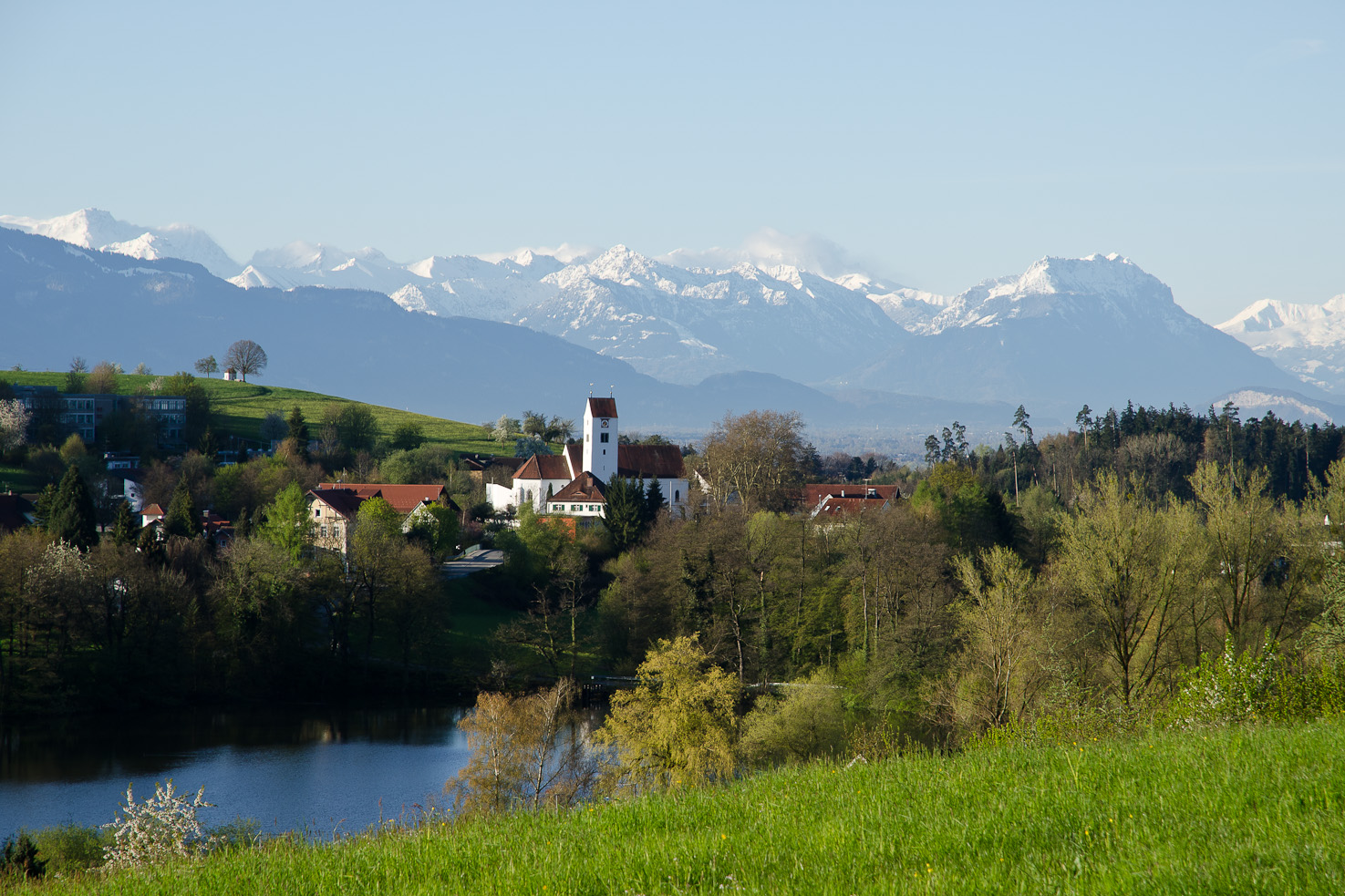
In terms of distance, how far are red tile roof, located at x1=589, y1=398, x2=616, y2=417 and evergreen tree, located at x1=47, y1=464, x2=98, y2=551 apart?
4464 cm

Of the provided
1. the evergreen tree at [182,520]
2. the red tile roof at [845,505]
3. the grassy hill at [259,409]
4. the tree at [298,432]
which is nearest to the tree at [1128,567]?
the red tile roof at [845,505]

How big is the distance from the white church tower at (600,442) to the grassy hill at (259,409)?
3015cm

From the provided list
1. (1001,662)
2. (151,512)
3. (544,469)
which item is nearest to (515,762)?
(1001,662)

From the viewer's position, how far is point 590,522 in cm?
8225

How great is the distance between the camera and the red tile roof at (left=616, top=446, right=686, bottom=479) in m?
100

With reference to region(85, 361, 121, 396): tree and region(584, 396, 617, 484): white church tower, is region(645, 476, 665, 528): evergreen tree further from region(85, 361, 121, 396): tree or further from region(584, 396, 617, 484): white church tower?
region(85, 361, 121, 396): tree

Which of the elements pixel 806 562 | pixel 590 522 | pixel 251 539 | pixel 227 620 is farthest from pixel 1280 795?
pixel 590 522

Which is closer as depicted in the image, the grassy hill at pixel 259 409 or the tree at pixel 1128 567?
the tree at pixel 1128 567

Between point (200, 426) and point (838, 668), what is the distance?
88428mm

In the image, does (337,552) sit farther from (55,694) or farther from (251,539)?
(55,694)

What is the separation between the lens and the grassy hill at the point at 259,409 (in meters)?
127

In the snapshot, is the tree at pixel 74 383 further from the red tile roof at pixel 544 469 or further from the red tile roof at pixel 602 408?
the red tile roof at pixel 602 408

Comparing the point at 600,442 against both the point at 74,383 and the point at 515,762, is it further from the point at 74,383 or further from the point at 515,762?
the point at 515,762

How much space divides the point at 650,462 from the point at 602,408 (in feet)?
22.2
